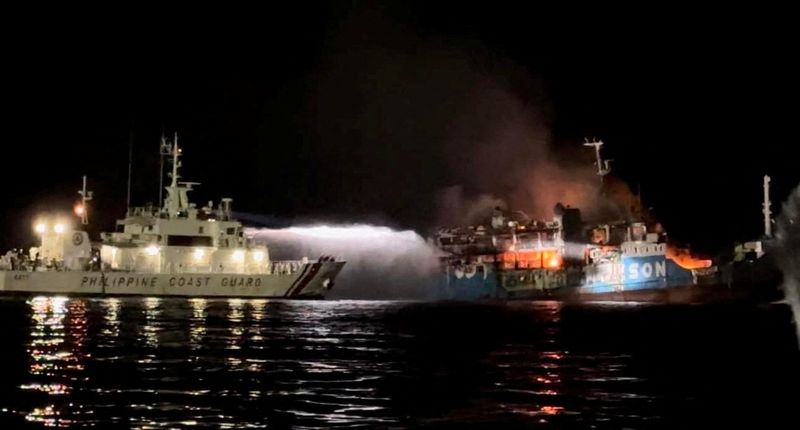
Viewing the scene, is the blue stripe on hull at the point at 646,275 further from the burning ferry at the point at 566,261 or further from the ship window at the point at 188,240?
the ship window at the point at 188,240

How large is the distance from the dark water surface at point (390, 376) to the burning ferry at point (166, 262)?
1711 inches

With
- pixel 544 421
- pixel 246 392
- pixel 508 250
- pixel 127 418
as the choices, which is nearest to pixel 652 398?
pixel 544 421

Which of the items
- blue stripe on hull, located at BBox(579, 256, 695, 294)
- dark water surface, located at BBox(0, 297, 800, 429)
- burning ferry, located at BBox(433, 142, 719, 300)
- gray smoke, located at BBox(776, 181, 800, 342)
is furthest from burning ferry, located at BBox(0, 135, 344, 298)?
gray smoke, located at BBox(776, 181, 800, 342)

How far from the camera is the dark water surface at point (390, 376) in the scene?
21.1 m

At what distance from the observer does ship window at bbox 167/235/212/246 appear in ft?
325

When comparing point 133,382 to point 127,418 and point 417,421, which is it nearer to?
point 127,418

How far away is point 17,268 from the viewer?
96062mm

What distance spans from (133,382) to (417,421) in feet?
32.8

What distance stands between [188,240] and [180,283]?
483cm

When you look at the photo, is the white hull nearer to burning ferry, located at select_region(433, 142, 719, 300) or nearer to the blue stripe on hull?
burning ferry, located at select_region(433, 142, 719, 300)

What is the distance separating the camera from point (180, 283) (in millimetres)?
98562

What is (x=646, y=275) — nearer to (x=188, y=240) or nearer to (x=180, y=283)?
(x=188, y=240)

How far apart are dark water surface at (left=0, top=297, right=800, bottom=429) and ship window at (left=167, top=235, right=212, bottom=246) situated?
146 feet

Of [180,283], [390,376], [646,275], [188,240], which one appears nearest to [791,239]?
[390,376]
